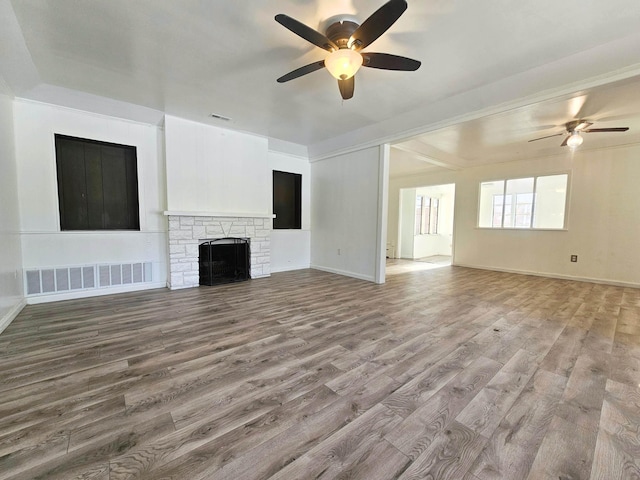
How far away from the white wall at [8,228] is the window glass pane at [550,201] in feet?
29.2

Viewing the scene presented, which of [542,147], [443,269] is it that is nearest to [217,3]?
[542,147]

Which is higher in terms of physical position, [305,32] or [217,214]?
[305,32]

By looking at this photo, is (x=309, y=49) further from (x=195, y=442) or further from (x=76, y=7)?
(x=195, y=442)

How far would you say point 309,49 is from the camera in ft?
8.54

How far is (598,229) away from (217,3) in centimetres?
725

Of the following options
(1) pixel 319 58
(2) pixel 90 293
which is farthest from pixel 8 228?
(1) pixel 319 58

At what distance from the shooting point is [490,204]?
22.2ft

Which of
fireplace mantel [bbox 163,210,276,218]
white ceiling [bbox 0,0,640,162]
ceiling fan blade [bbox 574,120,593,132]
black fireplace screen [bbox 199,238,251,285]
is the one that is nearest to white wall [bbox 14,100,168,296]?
white ceiling [bbox 0,0,640,162]

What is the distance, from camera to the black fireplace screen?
4.70 metres

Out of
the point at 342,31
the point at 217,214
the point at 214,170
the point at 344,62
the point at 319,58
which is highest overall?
the point at 319,58

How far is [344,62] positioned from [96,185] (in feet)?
13.6

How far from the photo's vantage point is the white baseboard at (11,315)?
2.64m

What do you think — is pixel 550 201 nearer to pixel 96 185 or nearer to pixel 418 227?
pixel 418 227

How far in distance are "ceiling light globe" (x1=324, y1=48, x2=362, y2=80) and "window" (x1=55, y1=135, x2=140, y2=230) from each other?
3.70m
